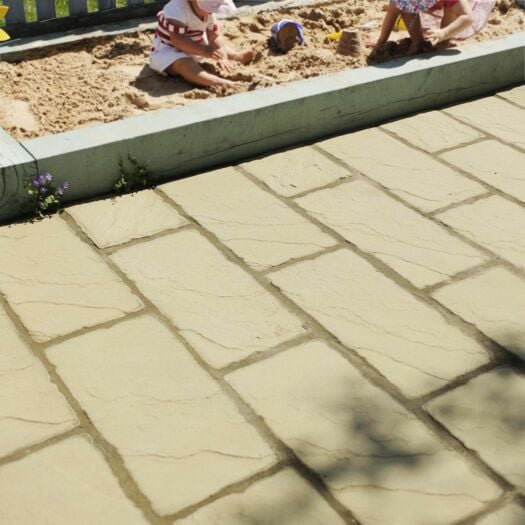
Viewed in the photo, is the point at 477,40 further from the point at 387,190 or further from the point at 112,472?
the point at 112,472

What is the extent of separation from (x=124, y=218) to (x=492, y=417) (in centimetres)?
201

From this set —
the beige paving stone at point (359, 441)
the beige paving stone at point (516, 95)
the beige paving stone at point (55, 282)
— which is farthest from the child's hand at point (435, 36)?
the beige paving stone at point (359, 441)

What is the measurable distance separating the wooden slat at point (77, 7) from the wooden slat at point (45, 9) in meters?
0.11

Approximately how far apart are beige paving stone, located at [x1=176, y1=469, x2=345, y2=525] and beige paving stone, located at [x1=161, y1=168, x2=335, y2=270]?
1314 millimetres

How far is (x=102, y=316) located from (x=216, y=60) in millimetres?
2424

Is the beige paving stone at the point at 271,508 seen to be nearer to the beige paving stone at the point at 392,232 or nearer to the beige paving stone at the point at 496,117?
the beige paving stone at the point at 392,232

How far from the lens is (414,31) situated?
18.5ft

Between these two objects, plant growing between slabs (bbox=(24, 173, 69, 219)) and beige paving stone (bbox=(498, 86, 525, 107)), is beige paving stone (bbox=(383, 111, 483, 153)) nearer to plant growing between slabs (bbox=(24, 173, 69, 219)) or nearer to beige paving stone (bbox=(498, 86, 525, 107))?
beige paving stone (bbox=(498, 86, 525, 107))

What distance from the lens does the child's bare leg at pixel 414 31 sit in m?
5.60

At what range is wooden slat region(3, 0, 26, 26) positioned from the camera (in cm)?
568

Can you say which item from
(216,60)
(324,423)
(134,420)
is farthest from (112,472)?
(216,60)

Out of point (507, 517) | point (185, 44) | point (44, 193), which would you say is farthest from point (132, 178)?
point (507, 517)

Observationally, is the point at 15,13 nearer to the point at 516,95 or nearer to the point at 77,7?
the point at 77,7

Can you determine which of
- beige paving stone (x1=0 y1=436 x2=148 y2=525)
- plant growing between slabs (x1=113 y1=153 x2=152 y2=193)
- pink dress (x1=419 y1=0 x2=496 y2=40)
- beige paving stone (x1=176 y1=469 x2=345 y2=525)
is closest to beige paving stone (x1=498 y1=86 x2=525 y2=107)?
pink dress (x1=419 y1=0 x2=496 y2=40)
